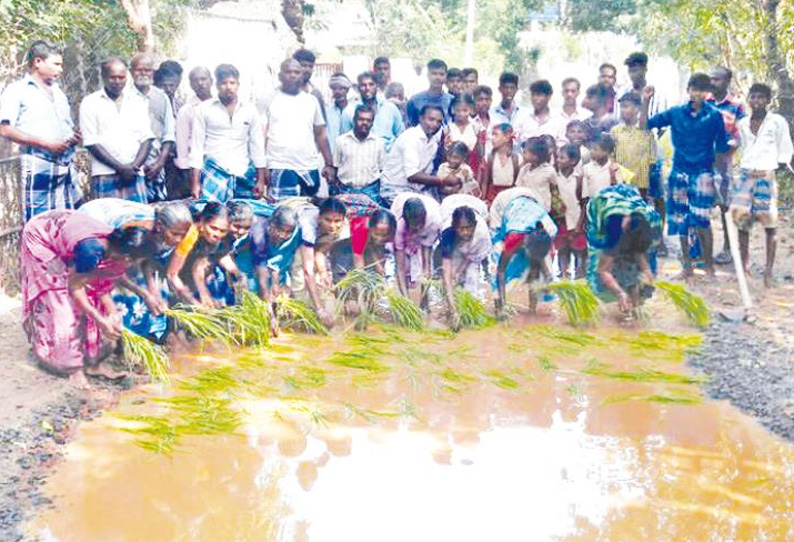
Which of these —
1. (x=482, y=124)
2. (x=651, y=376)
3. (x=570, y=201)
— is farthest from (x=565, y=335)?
(x=482, y=124)

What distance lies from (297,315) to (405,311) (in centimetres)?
80

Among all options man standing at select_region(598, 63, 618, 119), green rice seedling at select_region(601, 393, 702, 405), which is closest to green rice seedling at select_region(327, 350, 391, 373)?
green rice seedling at select_region(601, 393, 702, 405)

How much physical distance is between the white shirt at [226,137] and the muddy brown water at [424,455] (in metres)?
1.72

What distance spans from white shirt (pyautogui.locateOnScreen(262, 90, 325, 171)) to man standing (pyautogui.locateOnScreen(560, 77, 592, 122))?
2.77m

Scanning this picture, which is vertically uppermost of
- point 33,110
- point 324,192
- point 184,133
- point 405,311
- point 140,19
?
point 140,19

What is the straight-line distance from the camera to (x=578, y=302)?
6910 millimetres

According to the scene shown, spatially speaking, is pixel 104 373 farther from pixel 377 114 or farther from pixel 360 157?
pixel 377 114

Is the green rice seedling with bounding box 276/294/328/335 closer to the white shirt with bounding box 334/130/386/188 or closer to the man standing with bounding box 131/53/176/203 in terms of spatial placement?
the white shirt with bounding box 334/130/386/188

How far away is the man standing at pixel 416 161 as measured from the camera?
7.41 meters

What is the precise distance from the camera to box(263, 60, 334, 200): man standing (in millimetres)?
7410

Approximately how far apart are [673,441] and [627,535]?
1.14 metres

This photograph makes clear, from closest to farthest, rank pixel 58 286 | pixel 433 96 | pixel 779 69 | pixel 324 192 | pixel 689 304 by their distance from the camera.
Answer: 1. pixel 58 286
2. pixel 689 304
3. pixel 324 192
4. pixel 433 96
5. pixel 779 69

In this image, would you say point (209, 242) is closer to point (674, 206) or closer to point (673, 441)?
point (673, 441)

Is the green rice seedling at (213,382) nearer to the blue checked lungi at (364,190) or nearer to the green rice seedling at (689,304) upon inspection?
the blue checked lungi at (364,190)
